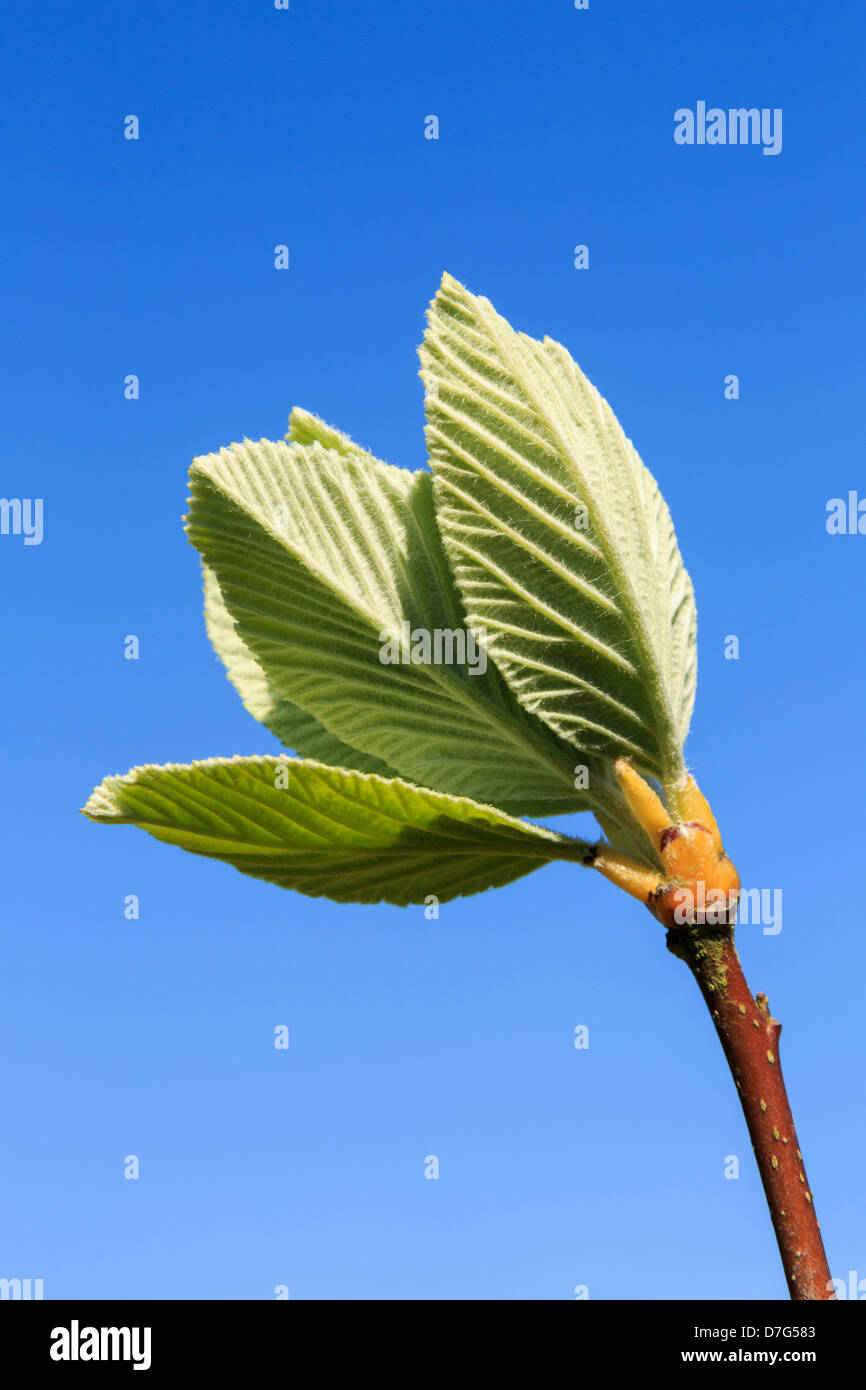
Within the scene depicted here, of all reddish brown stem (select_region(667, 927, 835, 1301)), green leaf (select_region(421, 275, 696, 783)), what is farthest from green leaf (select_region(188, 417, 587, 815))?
reddish brown stem (select_region(667, 927, 835, 1301))

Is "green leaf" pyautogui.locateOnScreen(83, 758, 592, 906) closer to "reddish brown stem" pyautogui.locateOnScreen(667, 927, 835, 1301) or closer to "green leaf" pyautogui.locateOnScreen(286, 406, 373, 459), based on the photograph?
"reddish brown stem" pyautogui.locateOnScreen(667, 927, 835, 1301)

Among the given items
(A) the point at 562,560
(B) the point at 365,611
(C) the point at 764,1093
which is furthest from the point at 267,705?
(C) the point at 764,1093

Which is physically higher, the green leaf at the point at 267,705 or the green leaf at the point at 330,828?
the green leaf at the point at 267,705

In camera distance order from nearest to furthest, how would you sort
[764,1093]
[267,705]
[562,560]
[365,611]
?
[764,1093]
[562,560]
[365,611]
[267,705]

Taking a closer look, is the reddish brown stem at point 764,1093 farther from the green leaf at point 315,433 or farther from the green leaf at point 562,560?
the green leaf at point 315,433

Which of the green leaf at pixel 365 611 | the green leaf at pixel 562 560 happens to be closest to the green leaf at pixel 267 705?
the green leaf at pixel 365 611

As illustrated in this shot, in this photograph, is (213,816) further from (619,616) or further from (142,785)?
(619,616)

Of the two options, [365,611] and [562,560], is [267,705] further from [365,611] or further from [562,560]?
[562,560]
